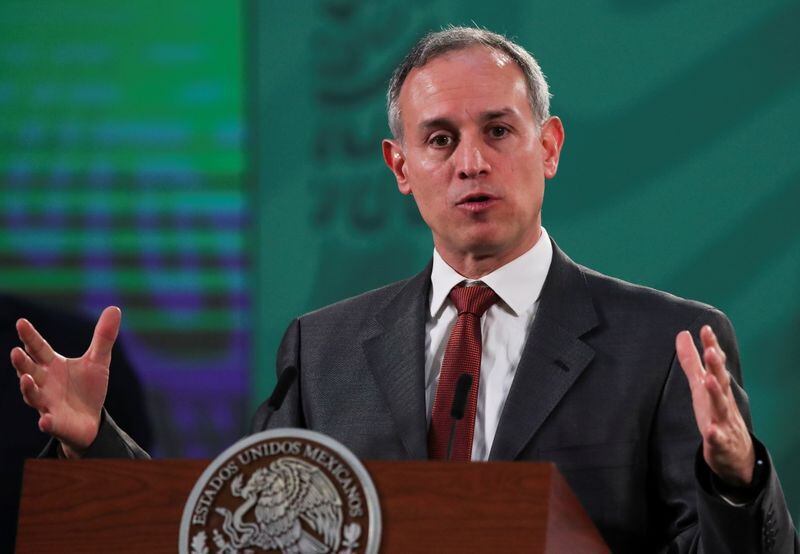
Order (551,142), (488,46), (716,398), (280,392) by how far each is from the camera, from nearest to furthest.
Result: (716,398), (280,392), (488,46), (551,142)

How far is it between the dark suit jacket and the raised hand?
0.20 meters

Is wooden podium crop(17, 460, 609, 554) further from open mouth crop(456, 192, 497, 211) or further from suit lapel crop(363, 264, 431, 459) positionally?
open mouth crop(456, 192, 497, 211)

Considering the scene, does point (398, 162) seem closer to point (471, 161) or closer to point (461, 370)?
point (471, 161)

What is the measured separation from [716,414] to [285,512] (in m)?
0.61

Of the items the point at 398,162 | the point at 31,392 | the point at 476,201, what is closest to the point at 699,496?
the point at 476,201

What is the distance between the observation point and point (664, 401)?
7.23ft

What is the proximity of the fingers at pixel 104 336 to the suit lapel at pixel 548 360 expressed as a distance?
69 centimetres

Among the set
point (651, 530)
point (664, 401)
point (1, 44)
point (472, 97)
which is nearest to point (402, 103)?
point (472, 97)

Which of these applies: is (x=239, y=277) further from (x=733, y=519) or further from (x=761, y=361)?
(x=733, y=519)

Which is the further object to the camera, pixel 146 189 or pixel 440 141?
pixel 146 189

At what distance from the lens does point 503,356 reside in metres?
2.34

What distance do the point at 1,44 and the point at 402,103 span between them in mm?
1782

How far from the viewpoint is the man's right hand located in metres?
2.00

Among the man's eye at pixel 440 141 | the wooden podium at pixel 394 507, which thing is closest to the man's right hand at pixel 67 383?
the wooden podium at pixel 394 507
